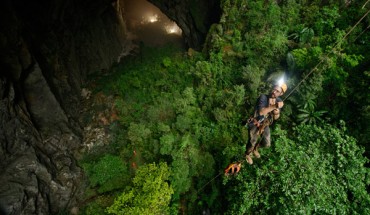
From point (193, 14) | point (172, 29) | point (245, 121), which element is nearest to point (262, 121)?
point (245, 121)

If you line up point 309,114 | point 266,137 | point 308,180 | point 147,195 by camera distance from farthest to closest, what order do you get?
point 309,114, point 147,195, point 308,180, point 266,137

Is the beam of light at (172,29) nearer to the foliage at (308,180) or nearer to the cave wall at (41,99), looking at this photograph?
the cave wall at (41,99)

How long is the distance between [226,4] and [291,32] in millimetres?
4703

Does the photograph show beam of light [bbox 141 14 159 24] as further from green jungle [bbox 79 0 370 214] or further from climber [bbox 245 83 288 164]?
climber [bbox 245 83 288 164]

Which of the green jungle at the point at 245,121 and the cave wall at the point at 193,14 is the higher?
the cave wall at the point at 193,14

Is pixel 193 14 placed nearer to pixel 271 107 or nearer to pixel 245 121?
pixel 245 121

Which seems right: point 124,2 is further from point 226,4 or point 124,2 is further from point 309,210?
point 309,210

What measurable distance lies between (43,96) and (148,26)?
55.7ft

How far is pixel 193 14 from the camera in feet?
59.1

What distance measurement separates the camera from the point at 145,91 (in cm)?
1522

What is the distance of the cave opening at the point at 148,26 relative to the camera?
73.7 feet

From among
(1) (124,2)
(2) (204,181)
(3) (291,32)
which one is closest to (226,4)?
(3) (291,32)

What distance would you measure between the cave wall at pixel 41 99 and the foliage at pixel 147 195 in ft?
12.1

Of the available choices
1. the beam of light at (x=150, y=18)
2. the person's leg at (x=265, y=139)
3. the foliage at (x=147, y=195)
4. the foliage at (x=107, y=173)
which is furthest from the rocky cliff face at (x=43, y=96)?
the beam of light at (x=150, y=18)
